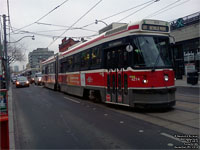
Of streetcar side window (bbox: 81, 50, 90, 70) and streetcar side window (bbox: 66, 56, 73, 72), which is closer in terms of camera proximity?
streetcar side window (bbox: 81, 50, 90, 70)

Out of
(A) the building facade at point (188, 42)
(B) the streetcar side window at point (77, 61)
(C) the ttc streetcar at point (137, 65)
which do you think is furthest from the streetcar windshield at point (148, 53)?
(A) the building facade at point (188, 42)

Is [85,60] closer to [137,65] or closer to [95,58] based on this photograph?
[95,58]

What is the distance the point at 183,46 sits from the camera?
2639cm

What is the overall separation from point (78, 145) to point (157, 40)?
16.8 feet

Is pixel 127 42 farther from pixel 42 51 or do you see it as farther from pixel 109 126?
pixel 42 51

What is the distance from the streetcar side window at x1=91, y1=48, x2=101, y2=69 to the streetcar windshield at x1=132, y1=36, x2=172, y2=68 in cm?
237

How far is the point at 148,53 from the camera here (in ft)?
24.2

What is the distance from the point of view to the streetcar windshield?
7.29m

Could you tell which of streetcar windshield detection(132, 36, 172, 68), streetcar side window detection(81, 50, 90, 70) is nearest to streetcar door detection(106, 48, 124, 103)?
streetcar windshield detection(132, 36, 172, 68)

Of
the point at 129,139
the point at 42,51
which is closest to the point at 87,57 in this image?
the point at 129,139

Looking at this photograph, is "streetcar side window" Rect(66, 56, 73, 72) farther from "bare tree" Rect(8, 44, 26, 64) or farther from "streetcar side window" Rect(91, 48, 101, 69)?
"bare tree" Rect(8, 44, 26, 64)

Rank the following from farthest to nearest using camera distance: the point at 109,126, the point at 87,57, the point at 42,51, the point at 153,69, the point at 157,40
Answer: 1. the point at 42,51
2. the point at 87,57
3. the point at 157,40
4. the point at 153,69
5. the point at 109,126

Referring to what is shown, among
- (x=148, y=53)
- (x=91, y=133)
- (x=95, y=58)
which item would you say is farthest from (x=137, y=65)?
(x=91, y=133)

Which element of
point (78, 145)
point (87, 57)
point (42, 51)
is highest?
point (42, 51)
